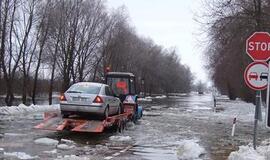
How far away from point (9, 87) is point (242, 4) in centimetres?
2072

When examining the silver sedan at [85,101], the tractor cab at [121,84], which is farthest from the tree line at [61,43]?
the silver sedan at [85,101]

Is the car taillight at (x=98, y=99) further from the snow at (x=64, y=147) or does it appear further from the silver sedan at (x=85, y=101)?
the snow at (x=64, y=147)

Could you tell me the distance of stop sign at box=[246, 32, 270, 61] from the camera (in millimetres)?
12344

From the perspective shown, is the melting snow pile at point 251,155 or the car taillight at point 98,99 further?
the car taillight at point 98,99

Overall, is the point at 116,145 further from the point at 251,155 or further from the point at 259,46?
the point at 259,46

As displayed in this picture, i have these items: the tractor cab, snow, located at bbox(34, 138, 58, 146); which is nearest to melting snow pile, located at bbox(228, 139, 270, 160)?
snow, located at bbox(34, 138, 58, 146)

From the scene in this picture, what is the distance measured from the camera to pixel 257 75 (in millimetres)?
12367

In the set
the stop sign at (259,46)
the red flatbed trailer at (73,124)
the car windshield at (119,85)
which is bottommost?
the red flatbed trailer at (73,124)

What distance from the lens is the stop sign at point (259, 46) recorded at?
12.3m

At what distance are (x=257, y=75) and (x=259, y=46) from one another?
2.37 ft

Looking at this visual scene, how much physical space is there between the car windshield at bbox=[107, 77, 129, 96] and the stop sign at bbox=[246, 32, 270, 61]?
1443 cm

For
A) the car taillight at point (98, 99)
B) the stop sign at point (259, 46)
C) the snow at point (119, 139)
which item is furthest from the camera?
the car taillight at point (98, 99)

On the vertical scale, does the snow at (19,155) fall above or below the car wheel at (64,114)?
below

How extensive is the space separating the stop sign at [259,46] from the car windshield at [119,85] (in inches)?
568
